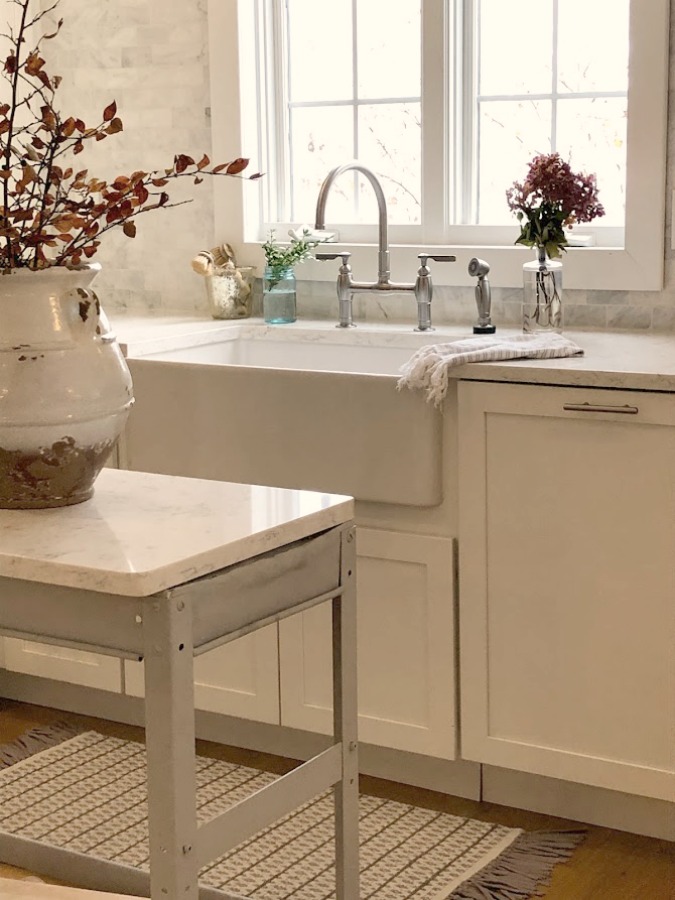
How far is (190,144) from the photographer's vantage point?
380 centimetres

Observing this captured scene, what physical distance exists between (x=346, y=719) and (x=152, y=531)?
44cm

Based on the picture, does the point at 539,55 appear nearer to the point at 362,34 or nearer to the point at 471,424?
the point at 362,34

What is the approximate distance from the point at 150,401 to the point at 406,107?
1128 mm

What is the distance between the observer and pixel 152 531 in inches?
65.1

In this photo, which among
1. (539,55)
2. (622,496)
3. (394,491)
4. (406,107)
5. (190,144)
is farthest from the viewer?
(190,144)

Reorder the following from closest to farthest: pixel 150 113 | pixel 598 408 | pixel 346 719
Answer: pixel 346 719, pixel 598 408, pixel 150 113

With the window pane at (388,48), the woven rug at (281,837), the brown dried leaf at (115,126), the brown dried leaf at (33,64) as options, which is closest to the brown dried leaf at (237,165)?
the brown dried leaf at (115,126)

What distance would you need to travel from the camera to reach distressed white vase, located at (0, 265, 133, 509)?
1699 millimetres

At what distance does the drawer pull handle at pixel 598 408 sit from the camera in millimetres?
2477

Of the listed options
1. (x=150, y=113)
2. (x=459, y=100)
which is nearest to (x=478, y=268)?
(x=459, y=100)

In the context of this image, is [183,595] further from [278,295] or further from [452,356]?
[278,295]

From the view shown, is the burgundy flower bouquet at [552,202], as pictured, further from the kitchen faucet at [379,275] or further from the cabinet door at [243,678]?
the cabinet door at [243,678]

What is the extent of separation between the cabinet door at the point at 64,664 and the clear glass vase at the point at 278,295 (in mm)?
995

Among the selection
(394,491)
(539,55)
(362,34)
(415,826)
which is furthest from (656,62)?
(415,826)
